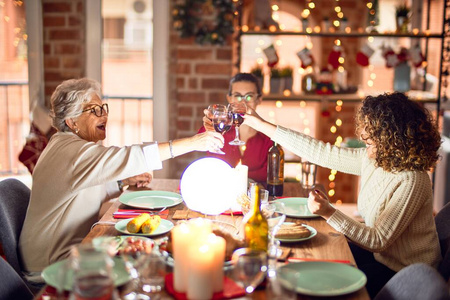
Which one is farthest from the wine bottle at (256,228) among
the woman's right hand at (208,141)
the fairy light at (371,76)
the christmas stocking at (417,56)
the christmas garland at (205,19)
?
the fairy light at (371,76)

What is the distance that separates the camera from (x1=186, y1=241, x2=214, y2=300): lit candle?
1.35 m

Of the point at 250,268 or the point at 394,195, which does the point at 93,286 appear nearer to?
the point at 250,268

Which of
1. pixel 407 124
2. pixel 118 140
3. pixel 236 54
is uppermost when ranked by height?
pixel 236 54

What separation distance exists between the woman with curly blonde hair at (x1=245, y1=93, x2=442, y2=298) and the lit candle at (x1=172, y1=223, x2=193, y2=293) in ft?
2.23

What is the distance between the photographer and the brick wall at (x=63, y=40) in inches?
151

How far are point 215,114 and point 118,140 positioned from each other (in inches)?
185

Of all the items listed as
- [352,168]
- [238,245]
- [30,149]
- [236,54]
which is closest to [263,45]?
[236,54]

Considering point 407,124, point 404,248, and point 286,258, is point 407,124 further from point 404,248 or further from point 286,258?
point 286,258

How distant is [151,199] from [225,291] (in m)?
0.96

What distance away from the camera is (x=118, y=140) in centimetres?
665

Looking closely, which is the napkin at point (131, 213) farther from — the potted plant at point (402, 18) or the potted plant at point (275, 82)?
the potted plant at point (402, 18)

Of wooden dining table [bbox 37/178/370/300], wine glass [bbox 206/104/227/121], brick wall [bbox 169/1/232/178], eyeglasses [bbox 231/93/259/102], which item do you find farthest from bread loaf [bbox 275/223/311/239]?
brick wall [bbox 169/1/232/178]

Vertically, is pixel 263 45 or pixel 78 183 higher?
pixel 263 45

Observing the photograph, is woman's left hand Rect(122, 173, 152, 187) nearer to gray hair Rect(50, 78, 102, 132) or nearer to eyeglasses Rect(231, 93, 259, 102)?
gray hair Rect(50, 78, 102, 132)
